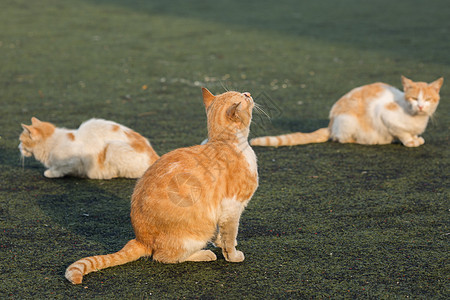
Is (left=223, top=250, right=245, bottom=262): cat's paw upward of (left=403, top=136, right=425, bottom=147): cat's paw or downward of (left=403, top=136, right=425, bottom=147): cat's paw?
downward

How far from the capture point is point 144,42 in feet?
31.6

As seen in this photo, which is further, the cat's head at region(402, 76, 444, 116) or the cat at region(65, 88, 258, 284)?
the cat's head at region(402, 76, 444, 116)

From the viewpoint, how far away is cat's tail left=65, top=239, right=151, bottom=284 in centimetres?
281

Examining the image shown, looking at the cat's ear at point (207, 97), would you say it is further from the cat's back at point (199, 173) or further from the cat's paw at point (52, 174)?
the cat's paw at point (52, 174)

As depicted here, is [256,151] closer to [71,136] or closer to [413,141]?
[413,141]

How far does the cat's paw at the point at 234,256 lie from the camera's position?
308cm

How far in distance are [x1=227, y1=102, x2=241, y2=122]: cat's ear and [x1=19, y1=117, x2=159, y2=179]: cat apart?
4.86 ft

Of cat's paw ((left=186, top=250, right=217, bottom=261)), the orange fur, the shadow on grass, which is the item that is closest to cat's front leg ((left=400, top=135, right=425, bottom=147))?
cat's paw ((left=186, top=250, right=217, bottom=261))

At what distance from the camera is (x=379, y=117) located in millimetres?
5250

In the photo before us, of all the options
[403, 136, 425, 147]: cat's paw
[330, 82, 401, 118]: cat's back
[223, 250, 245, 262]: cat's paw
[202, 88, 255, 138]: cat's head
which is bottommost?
[223, 250, 245, 262]: cat's paw

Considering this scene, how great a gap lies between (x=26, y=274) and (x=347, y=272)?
1.68m

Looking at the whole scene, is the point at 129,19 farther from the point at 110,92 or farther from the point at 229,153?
the point at 229,153

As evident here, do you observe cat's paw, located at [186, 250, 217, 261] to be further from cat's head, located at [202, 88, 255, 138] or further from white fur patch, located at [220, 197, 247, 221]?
cat's head, located at [202, 88, 255, 138]

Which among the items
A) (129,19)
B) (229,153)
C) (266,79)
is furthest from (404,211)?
(129,19)
